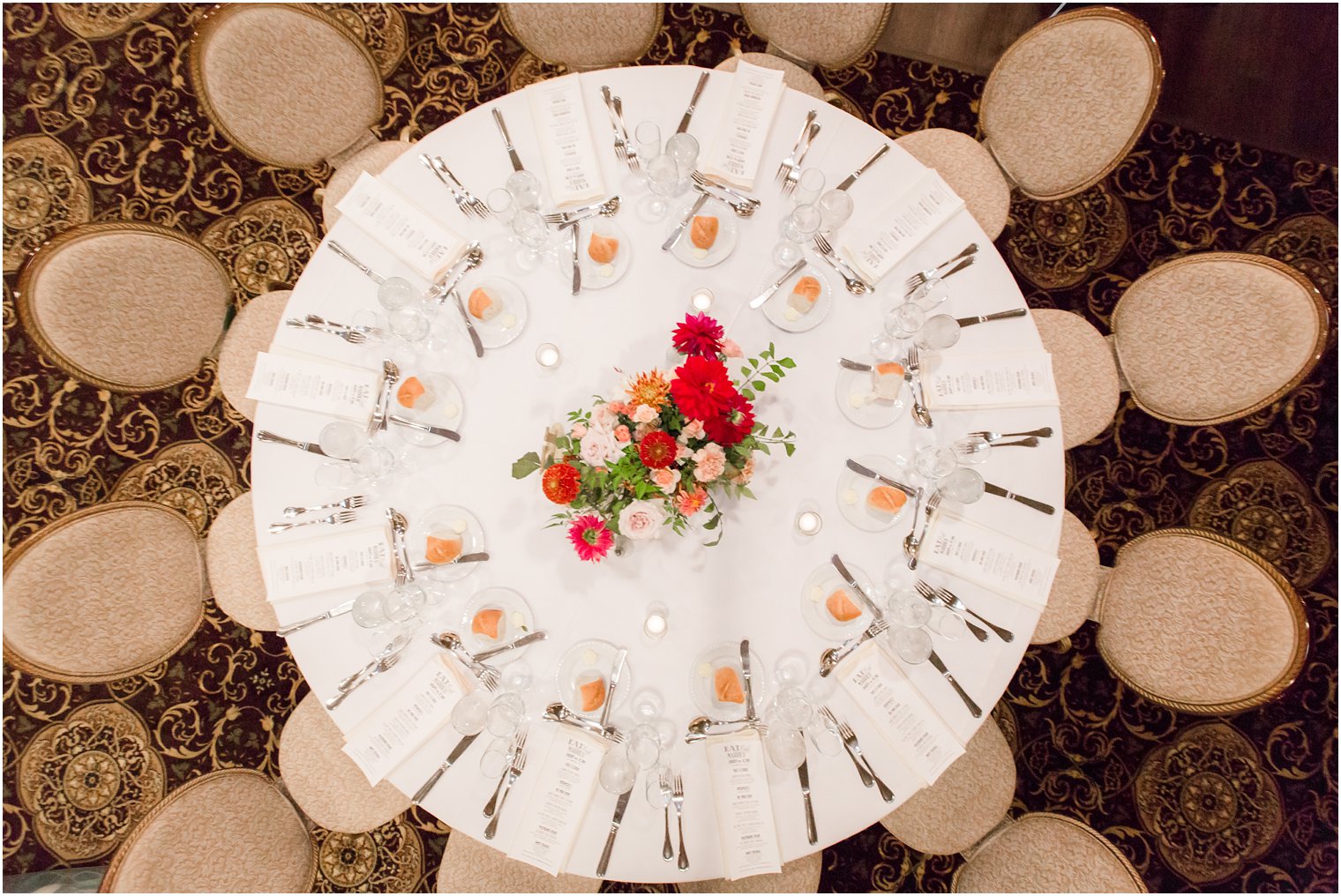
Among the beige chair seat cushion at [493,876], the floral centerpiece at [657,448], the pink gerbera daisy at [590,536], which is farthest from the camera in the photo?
the beige chair seat cushion at [493,876]

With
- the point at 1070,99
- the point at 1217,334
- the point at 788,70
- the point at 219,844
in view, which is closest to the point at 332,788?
the point at 219,844

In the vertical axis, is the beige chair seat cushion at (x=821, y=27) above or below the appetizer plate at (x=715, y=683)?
above

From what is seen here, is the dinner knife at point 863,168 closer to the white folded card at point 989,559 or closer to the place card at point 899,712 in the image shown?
the white folded card at point 989,559

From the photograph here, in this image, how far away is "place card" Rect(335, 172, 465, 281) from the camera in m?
1.94

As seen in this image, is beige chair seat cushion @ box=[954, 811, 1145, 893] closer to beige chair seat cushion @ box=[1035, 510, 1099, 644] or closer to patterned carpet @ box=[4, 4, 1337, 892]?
beige chair seat cushion @ box=[1035, 510, 1099, 644]

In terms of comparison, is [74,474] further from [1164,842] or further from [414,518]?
[1164,842]

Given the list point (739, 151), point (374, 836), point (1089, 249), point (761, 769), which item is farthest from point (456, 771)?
point (1089, 249)

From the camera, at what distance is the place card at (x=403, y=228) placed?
194 cm

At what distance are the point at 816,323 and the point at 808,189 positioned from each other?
1.20ft

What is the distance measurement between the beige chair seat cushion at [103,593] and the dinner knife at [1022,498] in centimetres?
228

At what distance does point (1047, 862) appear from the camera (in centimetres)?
199

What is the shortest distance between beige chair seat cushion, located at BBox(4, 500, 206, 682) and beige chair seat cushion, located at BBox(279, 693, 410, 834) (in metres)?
0.47

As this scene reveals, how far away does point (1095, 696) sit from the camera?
2795 mm

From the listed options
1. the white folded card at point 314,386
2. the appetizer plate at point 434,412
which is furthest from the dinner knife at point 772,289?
the white folded card at point 314,386
